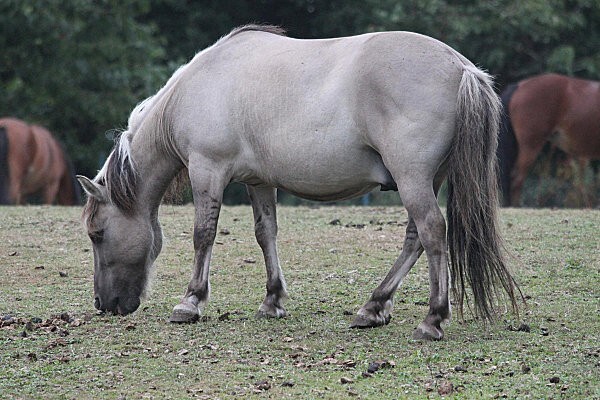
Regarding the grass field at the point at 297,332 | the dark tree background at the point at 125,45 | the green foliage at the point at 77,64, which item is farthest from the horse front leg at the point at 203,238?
the green foliage at the point at 77,64

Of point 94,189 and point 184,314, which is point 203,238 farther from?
point 94,189

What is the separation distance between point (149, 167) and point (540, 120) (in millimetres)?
8734

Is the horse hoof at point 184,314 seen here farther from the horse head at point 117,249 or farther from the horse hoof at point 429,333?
the horse hoof at point 429,333

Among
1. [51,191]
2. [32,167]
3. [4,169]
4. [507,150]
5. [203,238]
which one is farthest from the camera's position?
[51,191]

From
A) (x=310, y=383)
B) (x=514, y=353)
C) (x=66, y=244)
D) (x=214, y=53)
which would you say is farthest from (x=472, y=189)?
(x=66, y=244)

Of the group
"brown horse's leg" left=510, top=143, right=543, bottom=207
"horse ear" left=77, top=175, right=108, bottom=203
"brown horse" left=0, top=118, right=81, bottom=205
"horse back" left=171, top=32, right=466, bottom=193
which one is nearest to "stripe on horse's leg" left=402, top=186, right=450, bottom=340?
"horse back" left=171, top=32, right=466, bottom=193

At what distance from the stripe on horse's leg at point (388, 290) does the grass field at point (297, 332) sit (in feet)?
0.41

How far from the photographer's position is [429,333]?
19.0 ft

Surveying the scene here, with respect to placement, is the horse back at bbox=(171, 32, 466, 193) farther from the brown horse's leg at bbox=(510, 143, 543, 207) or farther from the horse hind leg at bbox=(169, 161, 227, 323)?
the brown horse's leg at bbox=(510, 143, 543, 207)

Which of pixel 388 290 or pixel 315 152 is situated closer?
pixel 315 152

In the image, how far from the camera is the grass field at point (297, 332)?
511 centimetres

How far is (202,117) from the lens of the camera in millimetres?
6523

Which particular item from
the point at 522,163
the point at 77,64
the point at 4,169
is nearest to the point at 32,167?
the point at 4,169

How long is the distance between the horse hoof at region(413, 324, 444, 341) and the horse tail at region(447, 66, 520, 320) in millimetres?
231
